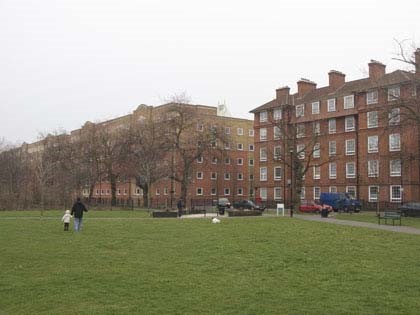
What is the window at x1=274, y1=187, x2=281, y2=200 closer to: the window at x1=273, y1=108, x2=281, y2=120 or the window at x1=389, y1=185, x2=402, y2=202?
the window at x1=273, y1=108, x2=281, y2=120

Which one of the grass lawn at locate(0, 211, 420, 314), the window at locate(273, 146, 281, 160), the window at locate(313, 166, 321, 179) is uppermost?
the window at locate(273, 146, 281, 160)

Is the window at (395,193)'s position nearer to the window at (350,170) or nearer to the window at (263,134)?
the window at (350,170)

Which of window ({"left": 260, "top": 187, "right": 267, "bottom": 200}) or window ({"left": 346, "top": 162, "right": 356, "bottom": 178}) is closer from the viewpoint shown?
window ({"left": 346, "top": 162, "right": 356, "bottom": 178})

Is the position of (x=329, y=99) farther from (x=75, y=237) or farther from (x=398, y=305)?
(x=398, y=305)

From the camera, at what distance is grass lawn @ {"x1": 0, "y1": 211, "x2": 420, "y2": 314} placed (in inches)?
413

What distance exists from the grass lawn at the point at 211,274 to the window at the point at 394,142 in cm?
3952

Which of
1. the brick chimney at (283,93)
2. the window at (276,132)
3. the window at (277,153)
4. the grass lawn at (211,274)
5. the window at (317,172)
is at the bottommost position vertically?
the grass lawn at (211,274)

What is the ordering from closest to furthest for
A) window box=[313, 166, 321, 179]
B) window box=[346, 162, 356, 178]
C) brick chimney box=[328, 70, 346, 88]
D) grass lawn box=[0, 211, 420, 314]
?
grass lawn box=[0, 211, 420, 314], window box=[346, 162, 356, 178], window box=[313, 166, 321, 179], brick chimney box=[328, 70, 346, 88]

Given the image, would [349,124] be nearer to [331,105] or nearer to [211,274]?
[331,105]

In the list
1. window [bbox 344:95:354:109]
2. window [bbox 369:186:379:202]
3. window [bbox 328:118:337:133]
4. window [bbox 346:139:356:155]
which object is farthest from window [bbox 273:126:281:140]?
window [bbox 369:186:379:202]

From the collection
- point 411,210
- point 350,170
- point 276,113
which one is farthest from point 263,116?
point 411,210

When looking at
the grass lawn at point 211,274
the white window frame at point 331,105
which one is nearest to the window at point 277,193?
the white window frame at point 331,105

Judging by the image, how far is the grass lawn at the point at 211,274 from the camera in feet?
34.4

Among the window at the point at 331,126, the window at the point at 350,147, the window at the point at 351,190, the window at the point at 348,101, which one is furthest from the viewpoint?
the window at the point at 331,126
